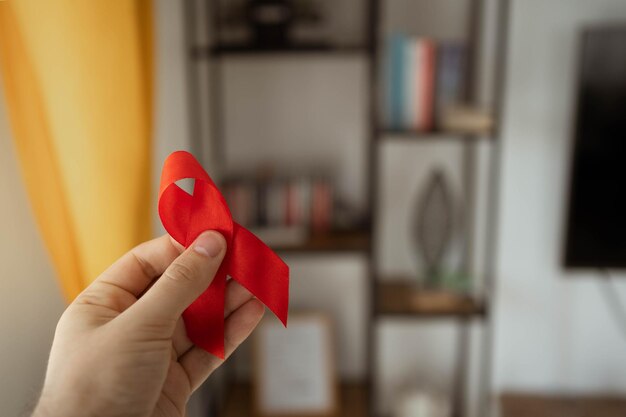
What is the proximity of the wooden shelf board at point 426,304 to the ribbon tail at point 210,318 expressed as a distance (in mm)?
1087

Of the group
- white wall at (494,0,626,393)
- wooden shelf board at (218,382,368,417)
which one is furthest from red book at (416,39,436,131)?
wooden shelf board at (218,382,368,417)

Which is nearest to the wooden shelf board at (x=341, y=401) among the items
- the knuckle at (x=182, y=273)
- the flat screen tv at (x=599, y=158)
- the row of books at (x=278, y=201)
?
the row of books at (x=278, y=201)

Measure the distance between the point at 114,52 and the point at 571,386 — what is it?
1934 millimetres

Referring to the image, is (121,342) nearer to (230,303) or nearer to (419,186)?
(230,303)

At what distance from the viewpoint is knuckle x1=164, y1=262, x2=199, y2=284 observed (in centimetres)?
61

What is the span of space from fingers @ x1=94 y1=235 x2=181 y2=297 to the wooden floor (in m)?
1.53

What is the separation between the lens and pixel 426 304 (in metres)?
1.78

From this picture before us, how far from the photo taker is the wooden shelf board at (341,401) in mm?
1898

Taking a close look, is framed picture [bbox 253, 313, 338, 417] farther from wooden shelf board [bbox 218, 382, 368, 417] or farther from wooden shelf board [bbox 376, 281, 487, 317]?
wooden shelf board [bbox 376, 281, 487, 317]

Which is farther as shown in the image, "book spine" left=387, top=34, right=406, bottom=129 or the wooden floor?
the wooden floor

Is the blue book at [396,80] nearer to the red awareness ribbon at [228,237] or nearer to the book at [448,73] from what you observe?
the book at [448,73]

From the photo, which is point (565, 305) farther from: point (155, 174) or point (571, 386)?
point (155, 174)

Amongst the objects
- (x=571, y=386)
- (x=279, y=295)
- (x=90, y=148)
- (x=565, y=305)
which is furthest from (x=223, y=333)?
(x=571, y=386)

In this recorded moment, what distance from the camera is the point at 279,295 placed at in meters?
0.68
